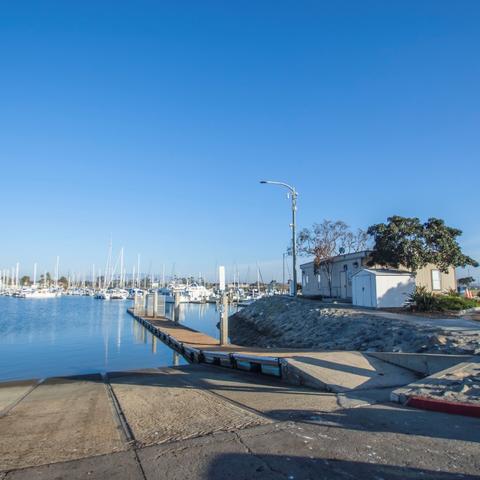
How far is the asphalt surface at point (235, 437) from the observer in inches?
199

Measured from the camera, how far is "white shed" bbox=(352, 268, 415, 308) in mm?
→ 27750

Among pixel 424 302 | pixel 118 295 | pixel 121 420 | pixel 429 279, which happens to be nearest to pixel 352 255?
pixel 429 279

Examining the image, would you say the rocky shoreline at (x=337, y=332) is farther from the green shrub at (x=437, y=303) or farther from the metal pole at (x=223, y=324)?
the metal pole at (x=223, y=324)

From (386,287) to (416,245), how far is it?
5289 mm

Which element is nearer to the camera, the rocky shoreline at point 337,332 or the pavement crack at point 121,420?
the pavement crack at point 121,420

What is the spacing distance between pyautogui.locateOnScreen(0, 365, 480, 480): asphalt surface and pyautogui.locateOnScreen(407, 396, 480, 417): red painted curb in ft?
0.77

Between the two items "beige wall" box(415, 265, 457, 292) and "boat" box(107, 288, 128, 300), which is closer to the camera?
"beige wall" box(415, 265, 457, 292)

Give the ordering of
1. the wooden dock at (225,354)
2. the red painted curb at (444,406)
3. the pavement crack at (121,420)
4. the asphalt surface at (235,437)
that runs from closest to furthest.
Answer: the asphalt surface at (235,437) < the pavement crack at (121,420) < the red painted curb at (444,406) < the wooden dock at (225,354)

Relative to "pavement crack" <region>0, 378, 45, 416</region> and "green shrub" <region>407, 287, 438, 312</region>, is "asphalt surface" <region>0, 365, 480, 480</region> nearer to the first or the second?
"pavement crack" <region>0, 378, 45, 416</region>

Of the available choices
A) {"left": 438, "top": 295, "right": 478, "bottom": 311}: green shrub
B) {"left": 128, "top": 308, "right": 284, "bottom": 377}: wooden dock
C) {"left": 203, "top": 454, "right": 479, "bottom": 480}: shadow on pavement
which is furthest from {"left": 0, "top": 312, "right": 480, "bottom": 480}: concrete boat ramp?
{"left": 438, "top": 295, "right": 478, "bottom": 311}: green shrub

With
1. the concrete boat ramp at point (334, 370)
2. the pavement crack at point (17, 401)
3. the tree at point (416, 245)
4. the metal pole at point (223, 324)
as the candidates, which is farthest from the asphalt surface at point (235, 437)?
the tree at point (416, 245)

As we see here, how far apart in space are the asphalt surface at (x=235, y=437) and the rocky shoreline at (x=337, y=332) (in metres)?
7.33

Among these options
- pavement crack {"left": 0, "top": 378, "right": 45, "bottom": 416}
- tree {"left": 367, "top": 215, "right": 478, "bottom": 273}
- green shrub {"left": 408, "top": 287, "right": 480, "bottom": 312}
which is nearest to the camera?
pavement crack {"left": 0, "top": 378, "right": 45, "bottom": 416}

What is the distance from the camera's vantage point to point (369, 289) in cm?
2839
